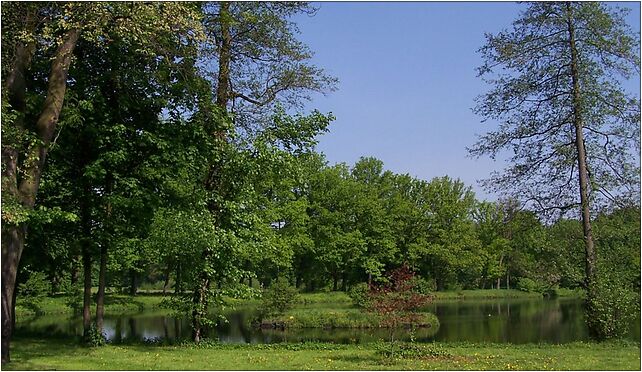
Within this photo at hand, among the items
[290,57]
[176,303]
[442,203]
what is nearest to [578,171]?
[290,57]

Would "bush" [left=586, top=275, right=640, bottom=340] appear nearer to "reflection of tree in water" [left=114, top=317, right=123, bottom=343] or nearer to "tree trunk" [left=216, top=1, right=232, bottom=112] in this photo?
"tree trunk" [left=216, top=1, right=232, bottom=112]


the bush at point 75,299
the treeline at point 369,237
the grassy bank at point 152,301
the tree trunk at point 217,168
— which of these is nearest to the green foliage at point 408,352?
the tree trunk at point 217,168

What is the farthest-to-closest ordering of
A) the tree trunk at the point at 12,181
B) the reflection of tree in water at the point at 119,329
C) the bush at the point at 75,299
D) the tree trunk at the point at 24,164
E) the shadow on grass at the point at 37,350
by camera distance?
the bush at the point at 75,299
the reflection of tree in water at the point at 119,329
the shadow on grass at the point at 37,350
the tree trunk at the point at 24,164
the tree trunk at the point at 12,181

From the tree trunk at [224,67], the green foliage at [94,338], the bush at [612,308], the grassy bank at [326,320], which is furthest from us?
the grassy bank at [326,320]

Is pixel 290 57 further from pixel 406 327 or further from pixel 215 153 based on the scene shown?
pixel 406 327

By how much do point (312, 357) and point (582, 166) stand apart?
10.0 metres

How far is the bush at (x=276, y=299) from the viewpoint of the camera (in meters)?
32.1

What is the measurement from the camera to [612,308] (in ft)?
53.5

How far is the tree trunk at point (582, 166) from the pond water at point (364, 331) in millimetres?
4232

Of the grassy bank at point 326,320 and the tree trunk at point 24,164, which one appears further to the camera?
the grassy bank at point 326,320

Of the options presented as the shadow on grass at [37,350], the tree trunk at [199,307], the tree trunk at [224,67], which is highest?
the tree trunk at [224,67]

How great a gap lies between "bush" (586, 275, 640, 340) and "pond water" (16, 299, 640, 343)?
391cm

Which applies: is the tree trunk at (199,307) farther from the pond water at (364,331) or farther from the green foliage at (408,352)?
the pond water at (364,331)

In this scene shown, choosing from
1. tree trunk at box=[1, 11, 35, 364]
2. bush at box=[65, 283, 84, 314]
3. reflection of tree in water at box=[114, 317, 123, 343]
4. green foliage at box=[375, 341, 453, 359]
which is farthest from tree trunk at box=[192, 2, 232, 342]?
bush at box=[65, 283, 84, 314]
